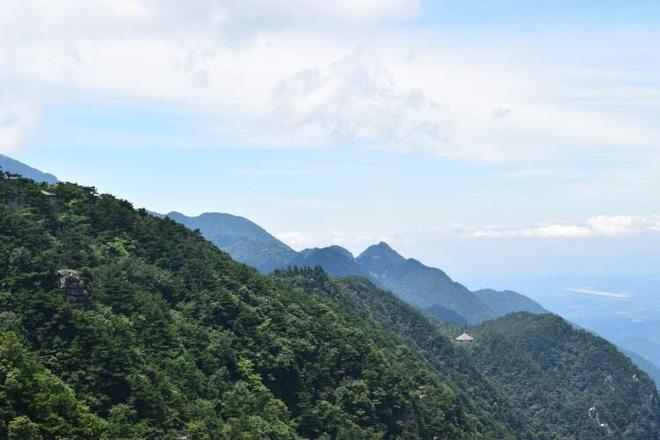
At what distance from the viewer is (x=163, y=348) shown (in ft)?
220

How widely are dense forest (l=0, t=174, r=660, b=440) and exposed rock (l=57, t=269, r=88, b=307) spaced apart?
0.35 feet

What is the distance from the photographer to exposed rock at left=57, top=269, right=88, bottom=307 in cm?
6550

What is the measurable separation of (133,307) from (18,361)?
2319 cm

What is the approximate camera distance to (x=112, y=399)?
5500 cm

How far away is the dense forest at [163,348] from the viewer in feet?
174

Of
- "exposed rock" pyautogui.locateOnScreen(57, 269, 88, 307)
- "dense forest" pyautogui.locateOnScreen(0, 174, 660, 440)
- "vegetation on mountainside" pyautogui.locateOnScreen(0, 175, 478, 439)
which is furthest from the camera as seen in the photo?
"exposed rock" pyautogui.locateOnScreen(57, 269, 88, 307)

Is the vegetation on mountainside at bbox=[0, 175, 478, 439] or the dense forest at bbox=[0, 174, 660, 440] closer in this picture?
the dense forest at bbox=[0, 174, 660, 440]

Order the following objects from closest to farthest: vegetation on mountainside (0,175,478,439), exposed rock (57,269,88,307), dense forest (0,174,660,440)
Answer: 1. dense forest (0,174,660,440)
2. vegetation on mountainside (0,175,478,439)
3. exposed rock (57,269,88,307)

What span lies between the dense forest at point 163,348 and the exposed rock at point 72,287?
108 millimetres

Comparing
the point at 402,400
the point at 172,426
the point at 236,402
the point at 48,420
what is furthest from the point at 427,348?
the point at 48,420

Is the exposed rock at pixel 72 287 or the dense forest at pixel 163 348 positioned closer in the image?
the dense forest at pixel 163 348

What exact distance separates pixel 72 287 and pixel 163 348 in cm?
1015

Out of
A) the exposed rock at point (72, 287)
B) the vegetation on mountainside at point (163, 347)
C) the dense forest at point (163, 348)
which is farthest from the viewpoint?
the exposed rock at point (72, 287)

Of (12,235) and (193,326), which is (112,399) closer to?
(193,326)
